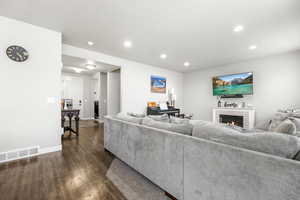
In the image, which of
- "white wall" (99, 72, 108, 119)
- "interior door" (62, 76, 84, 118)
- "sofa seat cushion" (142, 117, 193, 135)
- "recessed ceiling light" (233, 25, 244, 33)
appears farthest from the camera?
"interior door" (62, 76, 84, 118)

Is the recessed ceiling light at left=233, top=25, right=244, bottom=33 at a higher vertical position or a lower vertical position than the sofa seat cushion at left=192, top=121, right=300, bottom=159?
higher

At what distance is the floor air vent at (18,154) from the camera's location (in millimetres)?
2296

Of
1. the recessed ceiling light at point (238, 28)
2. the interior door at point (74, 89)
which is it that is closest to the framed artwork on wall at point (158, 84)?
the recessed ceiling light at point (238, 28)

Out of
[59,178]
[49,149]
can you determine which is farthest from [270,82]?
[49,149]

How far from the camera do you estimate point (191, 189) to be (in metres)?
1.22

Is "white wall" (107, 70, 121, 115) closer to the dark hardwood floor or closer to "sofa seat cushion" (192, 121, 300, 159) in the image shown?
the dark hardwood floor

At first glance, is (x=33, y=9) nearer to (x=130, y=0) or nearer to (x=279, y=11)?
(x=130, y=0)

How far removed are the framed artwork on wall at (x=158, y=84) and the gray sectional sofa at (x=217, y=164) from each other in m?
3.99

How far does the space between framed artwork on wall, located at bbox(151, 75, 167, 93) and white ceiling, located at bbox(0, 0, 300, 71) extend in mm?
1906

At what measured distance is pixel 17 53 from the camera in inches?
98.0

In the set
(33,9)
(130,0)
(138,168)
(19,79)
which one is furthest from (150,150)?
(33,9)

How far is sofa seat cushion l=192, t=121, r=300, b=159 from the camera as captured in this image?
2.74 ft

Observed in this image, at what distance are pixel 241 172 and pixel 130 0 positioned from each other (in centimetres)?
249

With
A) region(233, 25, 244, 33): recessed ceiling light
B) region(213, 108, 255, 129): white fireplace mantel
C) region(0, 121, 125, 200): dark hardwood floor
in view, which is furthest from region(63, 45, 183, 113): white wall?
region(233, 25, 244, 33): recessed ceiling light
